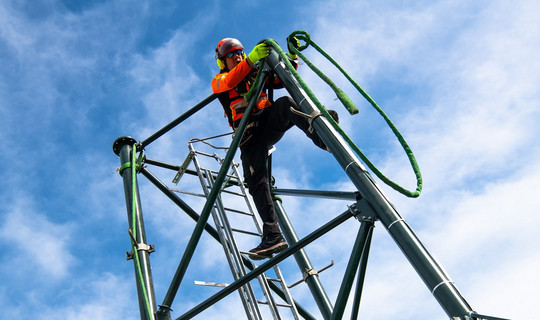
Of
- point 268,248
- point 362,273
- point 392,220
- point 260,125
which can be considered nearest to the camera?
point 392,220

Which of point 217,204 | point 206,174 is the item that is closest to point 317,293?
point 217,204

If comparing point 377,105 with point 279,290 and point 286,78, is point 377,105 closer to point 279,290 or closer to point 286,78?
point 286,78

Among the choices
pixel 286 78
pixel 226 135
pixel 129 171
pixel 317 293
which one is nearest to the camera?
pixel 286 78

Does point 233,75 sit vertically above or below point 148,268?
above

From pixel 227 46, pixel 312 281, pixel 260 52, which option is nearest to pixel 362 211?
pixel 312 281

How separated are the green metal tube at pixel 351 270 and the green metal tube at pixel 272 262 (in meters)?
0.21

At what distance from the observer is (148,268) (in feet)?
20.4

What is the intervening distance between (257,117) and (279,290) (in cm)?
226

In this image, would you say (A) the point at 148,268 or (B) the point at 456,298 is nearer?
(B) the point at 456,298

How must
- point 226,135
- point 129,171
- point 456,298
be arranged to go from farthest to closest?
point 226,135, point 129,171, point 456,298

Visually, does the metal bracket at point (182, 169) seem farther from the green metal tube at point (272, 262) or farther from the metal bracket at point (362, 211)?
the metal bracket at point (362, 211)

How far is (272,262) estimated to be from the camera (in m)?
5.15

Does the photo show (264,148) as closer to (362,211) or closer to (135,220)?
(135,220)

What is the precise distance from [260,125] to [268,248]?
1586 millimetres
